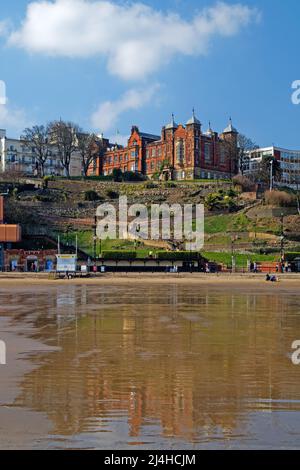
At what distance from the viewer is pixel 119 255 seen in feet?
222

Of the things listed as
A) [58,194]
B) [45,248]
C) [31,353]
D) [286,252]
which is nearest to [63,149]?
[58,194]

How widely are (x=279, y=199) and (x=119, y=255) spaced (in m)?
33.8

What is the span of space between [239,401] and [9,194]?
94.0 m

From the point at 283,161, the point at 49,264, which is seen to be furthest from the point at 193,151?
the point at 49,264

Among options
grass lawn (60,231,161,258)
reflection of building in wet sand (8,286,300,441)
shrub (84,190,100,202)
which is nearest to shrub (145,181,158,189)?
shrub (84,190,100,202)

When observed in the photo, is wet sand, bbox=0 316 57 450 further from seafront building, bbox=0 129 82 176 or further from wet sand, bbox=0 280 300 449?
seafront building, bbox=0 129 82 176

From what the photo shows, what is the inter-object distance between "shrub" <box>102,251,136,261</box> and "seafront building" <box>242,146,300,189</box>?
7592 cm

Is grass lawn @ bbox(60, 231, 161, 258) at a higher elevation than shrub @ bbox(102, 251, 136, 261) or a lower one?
higher

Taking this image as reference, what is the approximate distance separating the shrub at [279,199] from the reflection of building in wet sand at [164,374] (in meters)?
67.1

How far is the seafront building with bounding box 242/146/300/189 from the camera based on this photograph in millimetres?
139375

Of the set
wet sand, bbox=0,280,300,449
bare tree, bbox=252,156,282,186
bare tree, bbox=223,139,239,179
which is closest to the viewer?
wet sand, bbox=0,280,300,449

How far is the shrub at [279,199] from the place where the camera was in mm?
88188

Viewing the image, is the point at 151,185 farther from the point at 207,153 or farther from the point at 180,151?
the point at 207,153

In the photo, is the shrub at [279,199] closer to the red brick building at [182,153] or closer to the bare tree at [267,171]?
the bare tree at [267,171]
